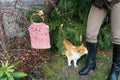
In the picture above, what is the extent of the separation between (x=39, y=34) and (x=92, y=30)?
0.57 m

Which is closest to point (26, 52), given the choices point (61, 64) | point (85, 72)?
point (61, 64)

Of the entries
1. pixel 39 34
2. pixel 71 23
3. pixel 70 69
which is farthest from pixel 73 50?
pixel 39 34

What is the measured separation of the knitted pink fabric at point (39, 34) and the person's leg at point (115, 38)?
0.68 m

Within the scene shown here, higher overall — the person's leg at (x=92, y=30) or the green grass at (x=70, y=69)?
the person's leg at (x=92, y=30)

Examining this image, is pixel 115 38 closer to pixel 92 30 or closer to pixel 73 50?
pixel 92 30

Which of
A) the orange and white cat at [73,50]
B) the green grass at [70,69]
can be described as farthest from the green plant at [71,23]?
the green grass at [70,69]

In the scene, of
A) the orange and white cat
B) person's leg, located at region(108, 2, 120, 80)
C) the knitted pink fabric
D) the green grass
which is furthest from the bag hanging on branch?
person's leg, located at region(108, 2, 120, 80)

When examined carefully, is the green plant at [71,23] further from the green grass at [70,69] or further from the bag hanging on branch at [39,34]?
the bag hanging on branch at [39,34]

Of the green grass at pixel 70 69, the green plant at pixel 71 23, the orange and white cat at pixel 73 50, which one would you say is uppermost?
the green plant at pixel 71 23

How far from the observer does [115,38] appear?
2834 millimetres

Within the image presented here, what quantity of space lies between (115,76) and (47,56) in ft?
3.16

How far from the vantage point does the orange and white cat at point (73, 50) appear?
318cm

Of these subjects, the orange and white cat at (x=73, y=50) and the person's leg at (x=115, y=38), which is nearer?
the person's leg at (x=115, y=38)

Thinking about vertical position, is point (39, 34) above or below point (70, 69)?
above
